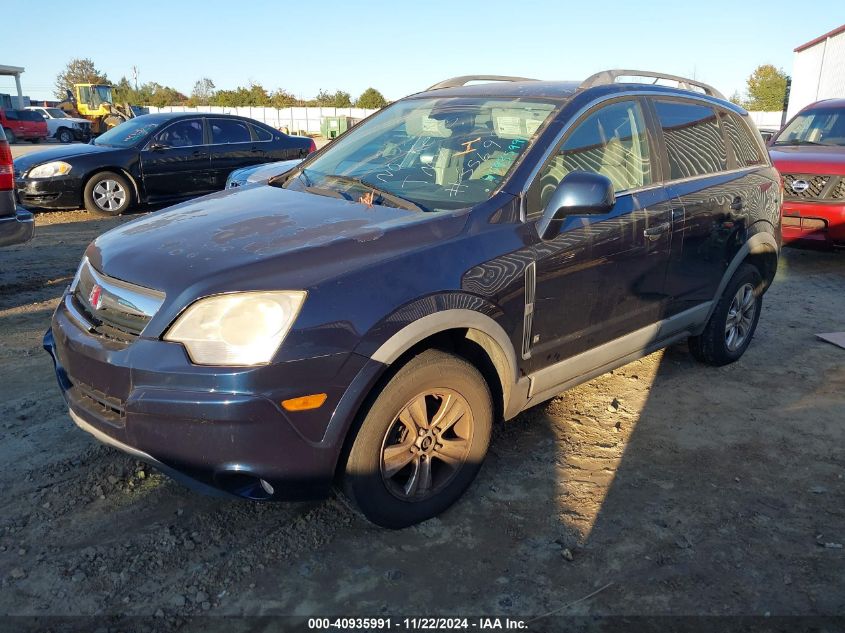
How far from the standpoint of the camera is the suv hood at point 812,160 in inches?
307

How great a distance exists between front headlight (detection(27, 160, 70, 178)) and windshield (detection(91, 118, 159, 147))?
791 mm

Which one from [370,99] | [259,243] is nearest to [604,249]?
[259,243]

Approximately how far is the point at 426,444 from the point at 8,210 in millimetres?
4647

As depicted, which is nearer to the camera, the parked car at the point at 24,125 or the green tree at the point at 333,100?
the parked car at the point at 24,125

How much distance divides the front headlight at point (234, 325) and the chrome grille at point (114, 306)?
177 mm

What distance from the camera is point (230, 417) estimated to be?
2.28 metres

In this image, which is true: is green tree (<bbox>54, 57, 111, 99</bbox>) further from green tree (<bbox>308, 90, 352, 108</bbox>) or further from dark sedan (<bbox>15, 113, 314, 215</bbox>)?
dark sedan (<bbox>15, 113, 314, 215</bbox>)

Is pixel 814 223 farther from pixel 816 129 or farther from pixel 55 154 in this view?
pixel 55 154

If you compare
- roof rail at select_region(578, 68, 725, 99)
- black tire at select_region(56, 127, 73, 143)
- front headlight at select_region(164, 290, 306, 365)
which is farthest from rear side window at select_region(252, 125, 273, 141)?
black tire at select_region(56, 127, 73, 143)

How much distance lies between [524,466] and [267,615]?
4.95 feet

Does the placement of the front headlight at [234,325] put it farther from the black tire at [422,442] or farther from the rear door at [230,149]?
the rear door at [230,149]

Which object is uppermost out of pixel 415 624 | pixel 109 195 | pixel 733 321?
pixel 109 195

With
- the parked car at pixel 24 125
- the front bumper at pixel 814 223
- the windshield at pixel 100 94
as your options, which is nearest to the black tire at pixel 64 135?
the parked car at pixel 24 125

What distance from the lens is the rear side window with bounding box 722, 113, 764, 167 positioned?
4.55 meters
